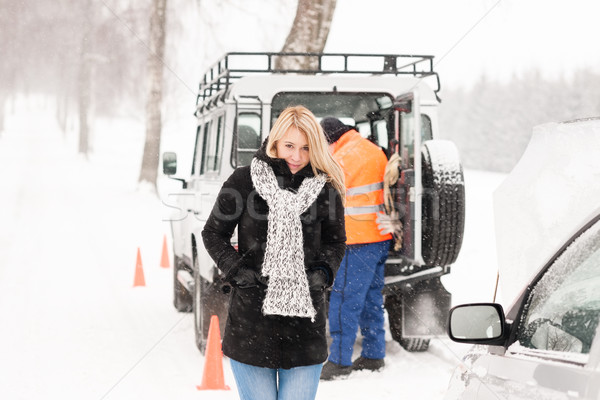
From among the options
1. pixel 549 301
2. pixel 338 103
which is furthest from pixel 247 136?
pixel 549 301

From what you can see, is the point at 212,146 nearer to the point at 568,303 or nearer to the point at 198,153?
the point at 198,153

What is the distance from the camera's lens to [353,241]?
595cm

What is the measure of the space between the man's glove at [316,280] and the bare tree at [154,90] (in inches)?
718

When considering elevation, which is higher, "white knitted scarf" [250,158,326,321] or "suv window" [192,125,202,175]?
"suv window" [192,125,202,175]

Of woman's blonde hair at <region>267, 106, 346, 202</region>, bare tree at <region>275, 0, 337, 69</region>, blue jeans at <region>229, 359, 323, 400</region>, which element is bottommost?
blue jeans at <region>229, 359, 323, 400</region>

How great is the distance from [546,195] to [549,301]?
0.47 m

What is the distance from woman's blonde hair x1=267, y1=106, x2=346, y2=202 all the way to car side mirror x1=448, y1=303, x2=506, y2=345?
1045mm

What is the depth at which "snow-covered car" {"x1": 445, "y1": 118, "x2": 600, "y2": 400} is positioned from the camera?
6.85 feet

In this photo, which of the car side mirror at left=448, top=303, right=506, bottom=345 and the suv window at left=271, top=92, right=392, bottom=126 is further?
the suv window at left=271, top=92, right=392, bottom=126

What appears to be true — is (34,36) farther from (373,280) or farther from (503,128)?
(503,128)

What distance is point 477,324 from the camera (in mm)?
2447

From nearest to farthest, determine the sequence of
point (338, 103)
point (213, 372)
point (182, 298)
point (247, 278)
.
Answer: point (247, 278) → point (213, 372) → point (338, 103) → point (182, 298)

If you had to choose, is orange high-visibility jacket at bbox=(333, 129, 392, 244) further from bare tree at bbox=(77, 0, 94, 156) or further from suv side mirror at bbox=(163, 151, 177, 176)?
bare tree at bbox=(77, 0, 94, 156)

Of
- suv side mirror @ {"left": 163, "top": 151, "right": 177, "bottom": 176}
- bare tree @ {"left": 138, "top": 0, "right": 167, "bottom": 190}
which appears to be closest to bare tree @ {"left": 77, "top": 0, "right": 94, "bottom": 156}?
bare tree @ {"left": 138, "top": 0, "right": 167, "bottom": 190}
